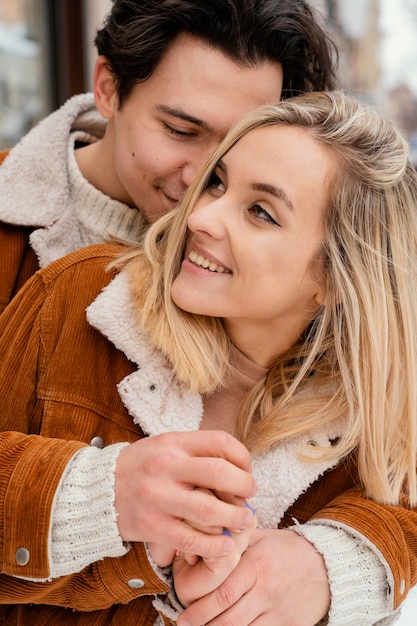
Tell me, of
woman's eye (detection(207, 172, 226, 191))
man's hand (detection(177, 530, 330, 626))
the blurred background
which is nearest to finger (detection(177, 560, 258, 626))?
man's hand (detection(177, 530, 330, 626))

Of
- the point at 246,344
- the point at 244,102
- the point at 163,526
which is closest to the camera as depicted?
the point at 163,526

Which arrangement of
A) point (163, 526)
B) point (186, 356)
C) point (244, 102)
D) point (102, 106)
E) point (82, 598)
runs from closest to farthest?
1. point (163, 526)
2. point (82, 598)
3. point (186, 356)
4. point (244, 102)
5. point (102, 106)

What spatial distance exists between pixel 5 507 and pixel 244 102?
91 cm

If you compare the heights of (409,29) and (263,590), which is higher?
(409,29)

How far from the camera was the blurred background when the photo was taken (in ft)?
9.93

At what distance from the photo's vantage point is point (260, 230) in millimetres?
1238

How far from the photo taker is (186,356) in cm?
126

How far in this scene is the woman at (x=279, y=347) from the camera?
120 centimetres

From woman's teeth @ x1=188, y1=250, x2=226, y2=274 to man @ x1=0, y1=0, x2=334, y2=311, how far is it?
1.21 ft

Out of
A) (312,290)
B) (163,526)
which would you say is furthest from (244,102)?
(163,526)

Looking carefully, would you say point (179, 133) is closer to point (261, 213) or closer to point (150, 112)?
point (150, 112)

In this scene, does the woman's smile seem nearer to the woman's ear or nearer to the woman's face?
the woman's face

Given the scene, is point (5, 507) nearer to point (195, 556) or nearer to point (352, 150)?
point (195, 556)

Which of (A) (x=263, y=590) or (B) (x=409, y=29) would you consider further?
(B) (x=409, y=29)
